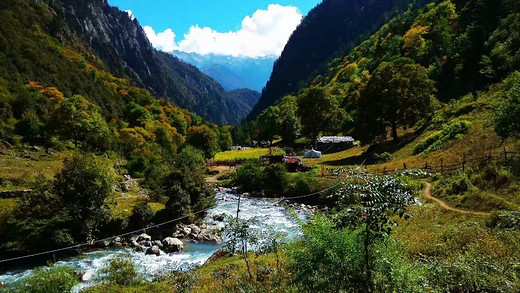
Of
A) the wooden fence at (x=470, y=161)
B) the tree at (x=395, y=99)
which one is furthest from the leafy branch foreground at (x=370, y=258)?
the tree at (x=395, y=99)

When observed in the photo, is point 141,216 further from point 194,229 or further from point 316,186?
point 316,186

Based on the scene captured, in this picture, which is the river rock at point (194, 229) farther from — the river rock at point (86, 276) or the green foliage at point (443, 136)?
the green foliage at point (443, 136)

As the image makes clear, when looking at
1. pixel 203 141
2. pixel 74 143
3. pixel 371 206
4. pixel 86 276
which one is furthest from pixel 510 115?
pixel 203 141

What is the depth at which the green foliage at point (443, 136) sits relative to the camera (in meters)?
34.2

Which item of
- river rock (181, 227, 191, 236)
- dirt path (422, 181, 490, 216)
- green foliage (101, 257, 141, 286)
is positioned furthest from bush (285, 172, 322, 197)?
green foliage (101, 257, 141, 286)

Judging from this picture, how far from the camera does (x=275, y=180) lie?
42906mm

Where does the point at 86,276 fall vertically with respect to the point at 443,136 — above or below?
below

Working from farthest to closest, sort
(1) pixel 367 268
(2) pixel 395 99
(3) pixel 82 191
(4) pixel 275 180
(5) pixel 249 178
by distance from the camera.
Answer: (5) pixel 249 178
(4) pixel 275 180
(2) pixel 395 99
(3) pixel 82 191
(1) pixel 367 268

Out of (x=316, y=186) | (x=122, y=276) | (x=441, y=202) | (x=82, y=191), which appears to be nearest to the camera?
(x=122, y=276)

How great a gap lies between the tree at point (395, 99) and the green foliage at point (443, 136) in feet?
16.4

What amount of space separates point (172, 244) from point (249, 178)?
24130 mm

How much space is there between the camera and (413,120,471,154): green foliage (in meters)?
34.2

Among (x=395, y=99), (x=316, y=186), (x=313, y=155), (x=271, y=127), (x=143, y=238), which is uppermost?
→ (x=271, y=127)

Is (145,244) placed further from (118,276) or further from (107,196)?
(118,276)
